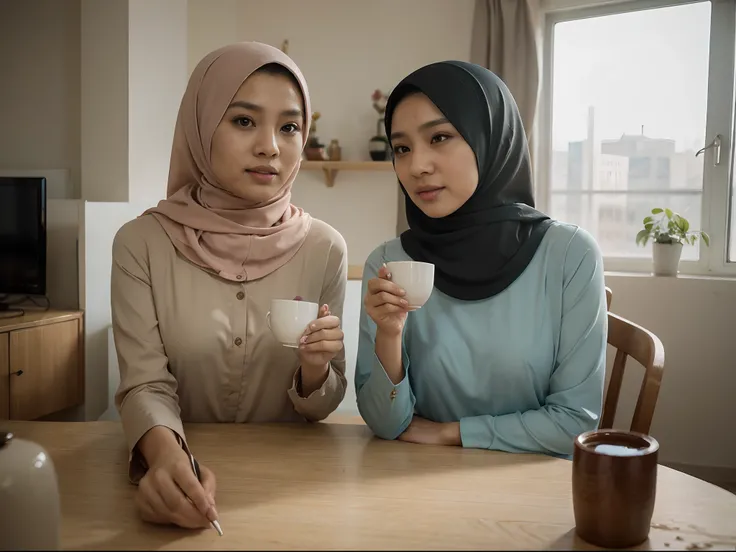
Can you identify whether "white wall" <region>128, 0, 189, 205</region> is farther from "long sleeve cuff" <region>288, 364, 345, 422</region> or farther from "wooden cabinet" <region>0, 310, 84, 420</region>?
"long sleeve cuff" <region>288, 364, 345, 422</region>

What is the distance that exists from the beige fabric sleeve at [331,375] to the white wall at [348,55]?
2.52m

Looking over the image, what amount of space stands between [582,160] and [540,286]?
259 centimetres

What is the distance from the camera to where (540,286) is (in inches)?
51.7

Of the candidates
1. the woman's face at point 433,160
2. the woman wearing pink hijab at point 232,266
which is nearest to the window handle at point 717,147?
the woman's face at point 433,160

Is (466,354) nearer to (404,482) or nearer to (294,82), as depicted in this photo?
(404,482)

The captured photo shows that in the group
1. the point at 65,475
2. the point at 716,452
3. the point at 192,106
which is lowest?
the point at 716,452

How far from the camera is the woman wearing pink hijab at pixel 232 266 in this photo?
4.40ft

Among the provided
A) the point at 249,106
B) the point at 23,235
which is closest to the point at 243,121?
the point at 249,106

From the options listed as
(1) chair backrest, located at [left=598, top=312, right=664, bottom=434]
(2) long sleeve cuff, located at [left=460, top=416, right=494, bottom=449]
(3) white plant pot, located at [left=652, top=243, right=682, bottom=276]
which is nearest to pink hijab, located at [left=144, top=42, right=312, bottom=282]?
(2) long sleeve cuff, located at [left=460, top=416, right=494, bottom=449]

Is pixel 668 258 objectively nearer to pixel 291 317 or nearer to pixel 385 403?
pixel 385 403

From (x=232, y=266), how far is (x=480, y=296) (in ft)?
1.73

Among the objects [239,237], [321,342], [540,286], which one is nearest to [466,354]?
[540,286]

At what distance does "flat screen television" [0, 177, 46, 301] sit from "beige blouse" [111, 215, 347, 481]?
6.19 feet

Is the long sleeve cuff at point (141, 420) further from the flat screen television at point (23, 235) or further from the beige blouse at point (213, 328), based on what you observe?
the flat screen television at point (23, 235)
